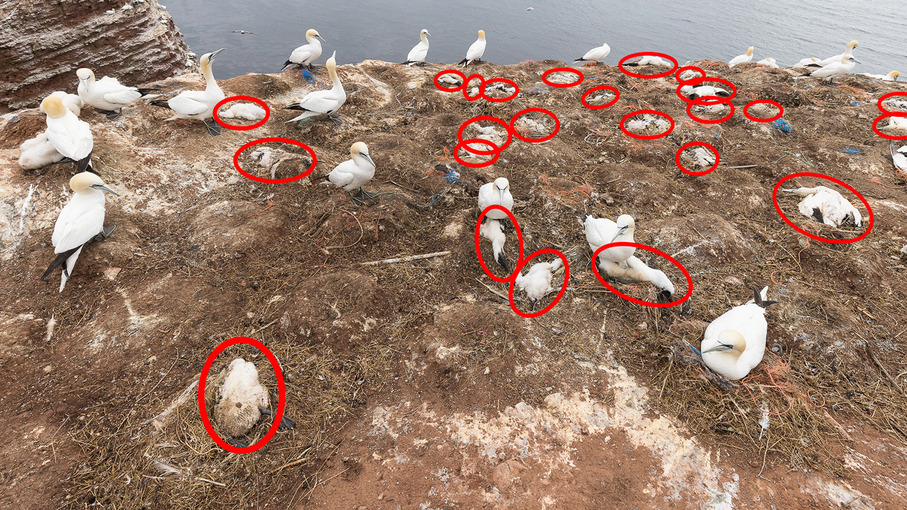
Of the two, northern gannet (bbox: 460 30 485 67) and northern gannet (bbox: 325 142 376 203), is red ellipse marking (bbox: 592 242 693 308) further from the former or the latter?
northern gannet (bbox: 460 30 485 67)

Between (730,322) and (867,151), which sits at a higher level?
(867,151)

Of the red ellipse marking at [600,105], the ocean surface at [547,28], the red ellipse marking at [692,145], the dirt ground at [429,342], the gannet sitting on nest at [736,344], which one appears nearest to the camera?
the dirt ground at [429,342]

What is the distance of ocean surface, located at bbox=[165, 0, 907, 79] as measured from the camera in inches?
927

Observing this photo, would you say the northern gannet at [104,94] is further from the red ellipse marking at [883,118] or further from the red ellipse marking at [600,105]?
the red ellipse marking at [883,118]

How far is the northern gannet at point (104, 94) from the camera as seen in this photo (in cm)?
757

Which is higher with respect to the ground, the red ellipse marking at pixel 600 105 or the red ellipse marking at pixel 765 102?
the red ellipse marking at pixel 765 102

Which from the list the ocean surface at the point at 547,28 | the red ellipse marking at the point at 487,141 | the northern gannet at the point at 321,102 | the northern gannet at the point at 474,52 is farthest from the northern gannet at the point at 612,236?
the ocean surface at the point at 547,28

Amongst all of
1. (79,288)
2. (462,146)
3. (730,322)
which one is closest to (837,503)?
(730,322)

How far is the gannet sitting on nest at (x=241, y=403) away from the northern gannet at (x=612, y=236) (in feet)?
14.7

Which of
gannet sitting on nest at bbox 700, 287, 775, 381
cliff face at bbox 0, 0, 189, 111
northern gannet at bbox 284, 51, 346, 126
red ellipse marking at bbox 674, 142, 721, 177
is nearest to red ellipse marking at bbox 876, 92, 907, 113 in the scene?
red ellipse marking at bbox 674, 142, 721, 177

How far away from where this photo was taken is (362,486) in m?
3.55

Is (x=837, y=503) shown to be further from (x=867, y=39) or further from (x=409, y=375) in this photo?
(x=867, y=39)

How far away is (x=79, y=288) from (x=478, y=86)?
407 inches

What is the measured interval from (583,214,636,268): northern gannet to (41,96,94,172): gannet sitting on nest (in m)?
7.78
